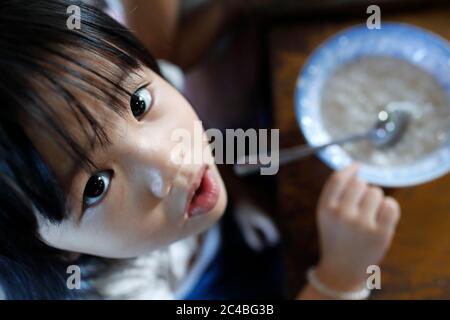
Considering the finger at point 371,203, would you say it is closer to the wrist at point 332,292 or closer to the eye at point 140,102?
the wrist at point 332,292

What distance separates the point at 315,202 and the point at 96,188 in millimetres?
330

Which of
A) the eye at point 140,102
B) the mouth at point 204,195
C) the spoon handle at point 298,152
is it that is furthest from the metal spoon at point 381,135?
the eye at point 140,102

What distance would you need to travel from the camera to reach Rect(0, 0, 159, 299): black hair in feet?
1.24

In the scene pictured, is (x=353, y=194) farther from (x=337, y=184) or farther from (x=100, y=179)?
(x=100, y=179)

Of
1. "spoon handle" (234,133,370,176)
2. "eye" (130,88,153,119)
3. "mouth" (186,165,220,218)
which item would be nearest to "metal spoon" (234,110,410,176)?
"spoon handle" (234,133,370,176)

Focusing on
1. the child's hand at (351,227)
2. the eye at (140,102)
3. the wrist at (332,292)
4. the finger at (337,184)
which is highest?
the eye at (140,102)

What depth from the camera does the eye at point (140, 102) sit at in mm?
465

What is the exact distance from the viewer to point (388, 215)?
0.60 meters

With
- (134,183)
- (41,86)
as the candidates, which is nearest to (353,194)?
(134,183)

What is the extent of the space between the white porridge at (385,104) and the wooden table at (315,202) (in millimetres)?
50

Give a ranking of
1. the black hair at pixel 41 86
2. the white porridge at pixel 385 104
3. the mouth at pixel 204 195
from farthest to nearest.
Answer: the white porridge at pixel 385 104
the mouth at pixel 204 195
the black hair at pixel 41 86

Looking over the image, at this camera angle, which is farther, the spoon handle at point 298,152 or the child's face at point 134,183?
the spoon handle at point 298,152

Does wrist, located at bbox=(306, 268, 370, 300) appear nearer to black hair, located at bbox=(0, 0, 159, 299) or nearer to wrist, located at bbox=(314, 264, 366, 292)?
wrist, located at bbox=(314, 264, 366, 292)
